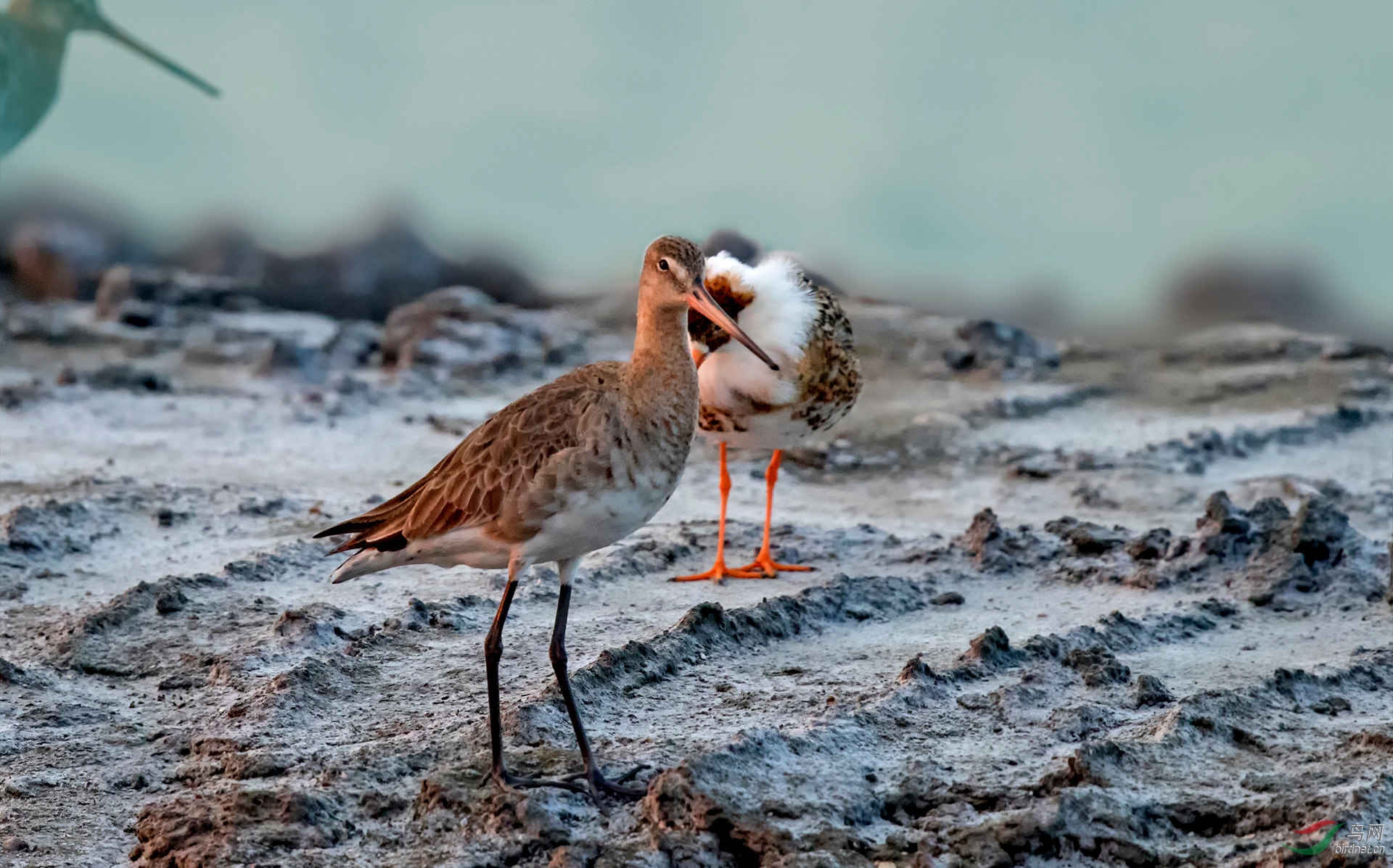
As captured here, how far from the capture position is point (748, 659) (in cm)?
420

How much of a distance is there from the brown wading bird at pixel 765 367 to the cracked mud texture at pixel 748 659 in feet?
1.49

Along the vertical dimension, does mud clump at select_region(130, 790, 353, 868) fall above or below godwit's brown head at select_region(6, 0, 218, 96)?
below

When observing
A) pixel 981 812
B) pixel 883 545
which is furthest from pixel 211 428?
pixel 981 812

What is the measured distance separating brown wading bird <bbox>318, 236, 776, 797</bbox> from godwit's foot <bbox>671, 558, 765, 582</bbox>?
1727 mm

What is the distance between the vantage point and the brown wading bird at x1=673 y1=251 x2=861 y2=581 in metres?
5.26

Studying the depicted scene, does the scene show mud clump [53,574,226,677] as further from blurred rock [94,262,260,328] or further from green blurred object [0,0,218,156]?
green blurred object [0,0,218,156]

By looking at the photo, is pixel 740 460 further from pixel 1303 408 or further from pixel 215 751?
pixel 215 751

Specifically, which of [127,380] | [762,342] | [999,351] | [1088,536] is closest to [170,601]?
[762,342]

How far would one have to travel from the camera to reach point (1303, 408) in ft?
25.5

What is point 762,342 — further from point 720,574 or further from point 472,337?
point 472,337

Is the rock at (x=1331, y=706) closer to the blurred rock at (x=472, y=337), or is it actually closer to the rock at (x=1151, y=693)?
the rock at (x=1151, y=693)

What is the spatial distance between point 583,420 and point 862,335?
600 cm

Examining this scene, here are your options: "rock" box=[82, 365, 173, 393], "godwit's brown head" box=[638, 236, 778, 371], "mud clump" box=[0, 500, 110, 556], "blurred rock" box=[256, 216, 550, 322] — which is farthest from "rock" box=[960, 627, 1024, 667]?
"blurred rock" box=[256, 216, 550, 322]

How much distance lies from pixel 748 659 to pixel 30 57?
340 inches
